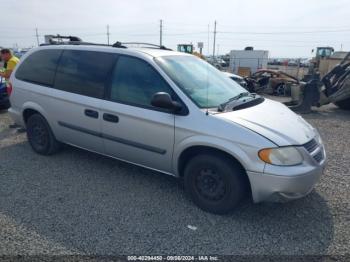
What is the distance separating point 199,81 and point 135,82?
2.65 feet

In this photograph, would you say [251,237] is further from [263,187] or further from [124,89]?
[124,89]

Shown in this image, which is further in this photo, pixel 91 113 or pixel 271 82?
pixel 271 82

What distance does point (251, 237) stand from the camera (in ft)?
9.93

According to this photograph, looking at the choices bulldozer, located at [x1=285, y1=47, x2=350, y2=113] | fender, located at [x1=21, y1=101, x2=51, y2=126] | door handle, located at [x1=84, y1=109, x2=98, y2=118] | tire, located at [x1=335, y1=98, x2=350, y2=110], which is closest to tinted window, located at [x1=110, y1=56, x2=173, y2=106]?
door handle, located at [x1=84, y1=109, x2=98, y2=118]

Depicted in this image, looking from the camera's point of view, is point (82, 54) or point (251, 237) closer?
point (251, 237)

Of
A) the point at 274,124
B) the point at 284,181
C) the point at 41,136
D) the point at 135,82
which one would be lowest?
the point at 41,136

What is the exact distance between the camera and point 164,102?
3246mm

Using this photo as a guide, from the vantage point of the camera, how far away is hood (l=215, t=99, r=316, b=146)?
303 cm

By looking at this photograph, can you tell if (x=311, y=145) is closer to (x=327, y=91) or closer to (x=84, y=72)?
(x=84, y=72)

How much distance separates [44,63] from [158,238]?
11.1 feet

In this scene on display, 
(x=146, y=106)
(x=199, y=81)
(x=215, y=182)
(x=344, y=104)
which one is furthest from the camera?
(x=344, y=104)

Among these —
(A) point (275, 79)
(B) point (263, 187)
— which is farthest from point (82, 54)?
(A) point (275, 79)

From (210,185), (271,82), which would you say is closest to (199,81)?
(210,185)

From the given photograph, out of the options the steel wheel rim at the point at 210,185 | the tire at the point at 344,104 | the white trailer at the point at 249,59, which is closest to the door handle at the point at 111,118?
the steel wheel rim at the point at 210,185
